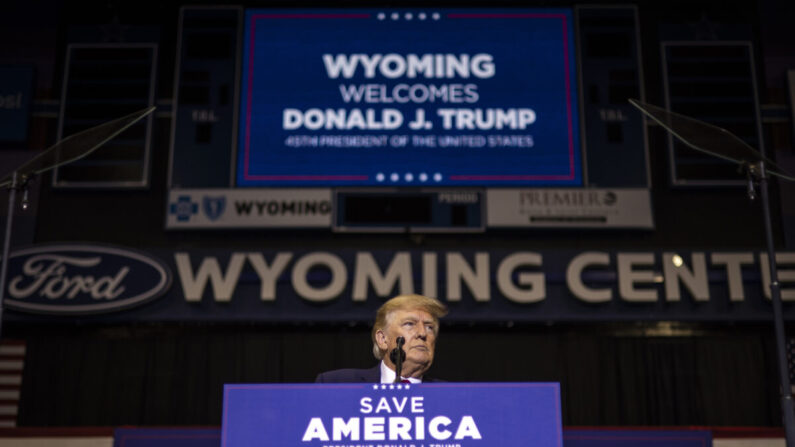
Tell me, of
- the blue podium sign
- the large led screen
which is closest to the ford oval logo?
the large led screen

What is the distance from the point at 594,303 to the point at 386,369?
192 inches

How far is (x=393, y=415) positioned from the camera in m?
2.25

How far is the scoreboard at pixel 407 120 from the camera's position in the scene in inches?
308

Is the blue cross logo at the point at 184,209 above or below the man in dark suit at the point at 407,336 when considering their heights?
above

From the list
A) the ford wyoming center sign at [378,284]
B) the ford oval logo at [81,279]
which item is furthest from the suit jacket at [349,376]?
the ford oval logo at [81,279]

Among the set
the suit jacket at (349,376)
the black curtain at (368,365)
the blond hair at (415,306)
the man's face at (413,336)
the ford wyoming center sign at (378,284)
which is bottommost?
the suit jacket at (349,376)

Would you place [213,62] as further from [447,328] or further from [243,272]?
[447,328]

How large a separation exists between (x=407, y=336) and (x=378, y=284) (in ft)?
15.5

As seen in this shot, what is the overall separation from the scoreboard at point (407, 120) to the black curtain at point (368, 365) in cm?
109

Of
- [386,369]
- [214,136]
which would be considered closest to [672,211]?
[214,136]

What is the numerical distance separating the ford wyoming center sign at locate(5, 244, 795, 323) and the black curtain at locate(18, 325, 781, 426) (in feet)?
0.71

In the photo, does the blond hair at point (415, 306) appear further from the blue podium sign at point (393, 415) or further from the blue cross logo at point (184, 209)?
the blue cross logo at point (184, 209)

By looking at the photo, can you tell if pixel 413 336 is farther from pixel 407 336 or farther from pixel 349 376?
pixel 349 376

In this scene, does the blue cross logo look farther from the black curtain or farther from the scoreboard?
the black curtain
